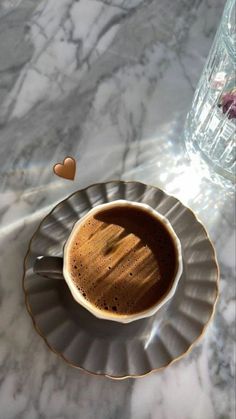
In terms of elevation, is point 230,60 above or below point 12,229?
above

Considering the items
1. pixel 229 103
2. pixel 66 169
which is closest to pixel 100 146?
pixel 66 169

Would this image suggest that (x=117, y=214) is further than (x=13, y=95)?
No

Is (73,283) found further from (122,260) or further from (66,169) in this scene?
(66,169)

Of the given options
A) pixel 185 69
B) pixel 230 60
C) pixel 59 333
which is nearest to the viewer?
pixel 59 333

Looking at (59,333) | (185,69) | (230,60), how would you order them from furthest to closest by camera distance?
(185,69) → (230,60) → (59,333)

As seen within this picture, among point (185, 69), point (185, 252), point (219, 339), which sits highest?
point (185, 69)

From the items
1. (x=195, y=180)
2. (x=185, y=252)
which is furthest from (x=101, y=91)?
(x=185, y=252)

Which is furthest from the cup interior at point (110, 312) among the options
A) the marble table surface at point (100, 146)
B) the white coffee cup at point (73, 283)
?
the marble table surface at point (100, 146)

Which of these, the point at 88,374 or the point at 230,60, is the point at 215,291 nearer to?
A: the point at 88,374
